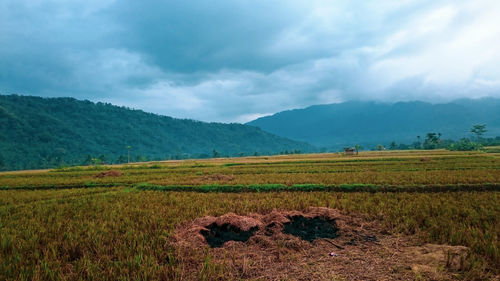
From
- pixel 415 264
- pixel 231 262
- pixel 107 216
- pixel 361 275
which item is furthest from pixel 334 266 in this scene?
pixel 107 216

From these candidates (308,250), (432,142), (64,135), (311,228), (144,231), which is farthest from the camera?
(64,135)

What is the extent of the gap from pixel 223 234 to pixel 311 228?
263 cm

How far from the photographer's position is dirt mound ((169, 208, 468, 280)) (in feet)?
16.0

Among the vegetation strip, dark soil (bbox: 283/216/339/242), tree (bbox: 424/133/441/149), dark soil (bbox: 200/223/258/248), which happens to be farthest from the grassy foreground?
tree (bbox: 424/133/441/149)

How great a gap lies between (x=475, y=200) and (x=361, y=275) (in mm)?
9597

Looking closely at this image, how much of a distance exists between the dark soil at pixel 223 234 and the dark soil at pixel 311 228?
1.13m

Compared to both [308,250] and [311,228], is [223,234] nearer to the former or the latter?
[308,250]

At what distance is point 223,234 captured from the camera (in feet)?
23.3

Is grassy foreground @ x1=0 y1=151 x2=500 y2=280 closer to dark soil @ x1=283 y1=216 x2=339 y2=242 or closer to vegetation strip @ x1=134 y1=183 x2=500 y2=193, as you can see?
dark soil @ x1=283 y1=216 x2=339 y2=242

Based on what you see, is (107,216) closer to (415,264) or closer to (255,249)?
(255,249)

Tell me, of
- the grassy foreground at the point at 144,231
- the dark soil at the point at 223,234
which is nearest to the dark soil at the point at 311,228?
the dark soil at the point at 223,234

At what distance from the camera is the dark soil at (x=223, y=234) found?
6767 mm

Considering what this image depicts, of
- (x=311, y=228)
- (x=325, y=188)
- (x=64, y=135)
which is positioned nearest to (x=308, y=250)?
(x=311, y=228)

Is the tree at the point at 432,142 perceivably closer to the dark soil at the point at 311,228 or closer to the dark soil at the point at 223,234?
the dark soil at the point at 311,228
